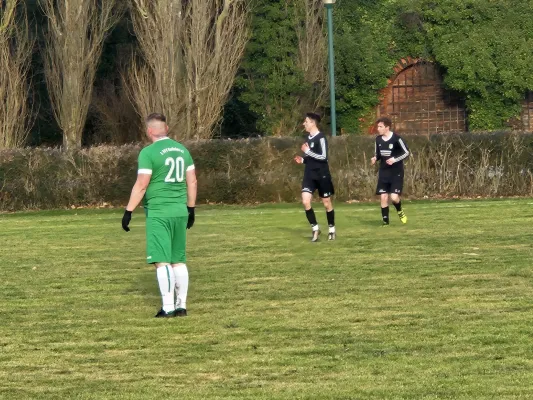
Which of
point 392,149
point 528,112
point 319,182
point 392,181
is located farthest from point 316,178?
point 528,112

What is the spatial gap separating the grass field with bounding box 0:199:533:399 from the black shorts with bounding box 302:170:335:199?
0.83 meters

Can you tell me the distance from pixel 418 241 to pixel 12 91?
77.6 feet

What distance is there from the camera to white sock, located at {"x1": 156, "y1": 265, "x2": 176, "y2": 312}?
38.8 ft

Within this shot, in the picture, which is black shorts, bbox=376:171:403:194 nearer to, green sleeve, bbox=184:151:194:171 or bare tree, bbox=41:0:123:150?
green sleeve, bbox=184:151:194:171

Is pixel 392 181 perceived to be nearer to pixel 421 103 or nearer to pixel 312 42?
pixel 312 42

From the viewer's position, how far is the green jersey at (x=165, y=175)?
11641mm

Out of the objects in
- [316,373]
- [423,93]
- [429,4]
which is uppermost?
[429,4]

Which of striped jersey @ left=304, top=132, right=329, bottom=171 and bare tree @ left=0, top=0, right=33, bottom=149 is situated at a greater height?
bare tree @ left=0, top=0, right=33, bottom=149

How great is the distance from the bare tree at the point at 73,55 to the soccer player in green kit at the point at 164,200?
27.8 metres

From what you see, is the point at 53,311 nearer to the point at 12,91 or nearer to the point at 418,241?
the point at 418,241

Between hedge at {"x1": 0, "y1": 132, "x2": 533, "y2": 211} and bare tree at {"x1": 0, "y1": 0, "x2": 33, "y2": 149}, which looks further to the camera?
bare tree at {"x1": 0, "y1": 0, "x2": 33, "y2": 149}

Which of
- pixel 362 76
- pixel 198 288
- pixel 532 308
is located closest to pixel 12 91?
pixel 362 76

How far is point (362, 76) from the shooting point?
41.7 meters

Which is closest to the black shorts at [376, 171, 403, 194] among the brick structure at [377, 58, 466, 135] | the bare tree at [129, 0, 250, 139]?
the bare tree at [129, 0, 250, 139]
